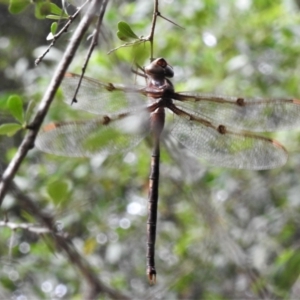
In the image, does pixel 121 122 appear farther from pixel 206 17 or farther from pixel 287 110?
pixel 206 17

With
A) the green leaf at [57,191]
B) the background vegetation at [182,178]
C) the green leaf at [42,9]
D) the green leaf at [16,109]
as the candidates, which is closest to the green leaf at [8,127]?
the green leaf at [16,109]

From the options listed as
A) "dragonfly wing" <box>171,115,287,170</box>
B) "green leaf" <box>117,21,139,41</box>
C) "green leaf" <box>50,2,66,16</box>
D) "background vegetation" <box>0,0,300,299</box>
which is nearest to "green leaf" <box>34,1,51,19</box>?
"green leaf" <box>50,2,66,16</box>

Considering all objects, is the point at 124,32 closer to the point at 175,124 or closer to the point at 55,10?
the point at 55,10

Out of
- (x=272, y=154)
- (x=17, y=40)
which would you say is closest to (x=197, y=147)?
(x=272, y=154)

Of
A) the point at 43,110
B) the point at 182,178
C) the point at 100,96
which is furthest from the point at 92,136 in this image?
the point at 182,178

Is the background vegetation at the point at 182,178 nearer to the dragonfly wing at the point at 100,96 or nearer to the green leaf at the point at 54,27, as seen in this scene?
the dragonfly wing at the point at 100,96

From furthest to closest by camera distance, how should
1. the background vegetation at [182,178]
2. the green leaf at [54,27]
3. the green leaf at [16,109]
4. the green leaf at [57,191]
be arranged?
the background vegetation at [182,178] → the green leaf at [57,191] → the green leaf at [16,109] → the green leaf at [54,27]
